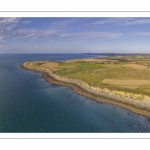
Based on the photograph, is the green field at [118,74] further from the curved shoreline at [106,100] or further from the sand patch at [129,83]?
the curved shoreline at [106,100]

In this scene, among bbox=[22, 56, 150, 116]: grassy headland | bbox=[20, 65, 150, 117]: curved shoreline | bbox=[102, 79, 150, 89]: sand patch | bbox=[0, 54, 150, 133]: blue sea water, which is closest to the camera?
bbox=[0, 54, 150, 133]: blue sea water

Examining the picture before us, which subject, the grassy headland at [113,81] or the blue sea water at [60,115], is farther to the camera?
the grassy headland at [113,81]

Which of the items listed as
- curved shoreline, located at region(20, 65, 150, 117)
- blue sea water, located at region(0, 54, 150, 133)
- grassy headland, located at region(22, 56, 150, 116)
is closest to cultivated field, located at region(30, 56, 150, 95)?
grassy headland, located at region(22, 56, 150, 116)

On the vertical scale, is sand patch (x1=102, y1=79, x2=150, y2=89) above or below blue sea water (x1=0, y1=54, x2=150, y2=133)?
above

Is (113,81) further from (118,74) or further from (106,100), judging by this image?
(106,100)

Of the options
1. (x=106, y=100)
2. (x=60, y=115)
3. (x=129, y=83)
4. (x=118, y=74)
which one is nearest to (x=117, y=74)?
(x=118, y=74)

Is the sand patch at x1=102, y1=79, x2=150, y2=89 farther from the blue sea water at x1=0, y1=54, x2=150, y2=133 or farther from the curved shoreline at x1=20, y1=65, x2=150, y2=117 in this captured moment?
the blue sea water at x1=0, y1=54, x2=150, y2=133

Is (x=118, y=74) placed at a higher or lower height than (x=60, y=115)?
higher

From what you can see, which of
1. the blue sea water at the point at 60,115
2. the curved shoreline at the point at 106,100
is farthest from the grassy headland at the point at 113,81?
the blue sea water at the point at 60,115

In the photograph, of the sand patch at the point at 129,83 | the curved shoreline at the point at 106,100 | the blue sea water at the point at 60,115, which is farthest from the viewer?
the sand patch at the point at 129,83

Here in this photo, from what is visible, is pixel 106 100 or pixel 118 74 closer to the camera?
pixel 106 100
